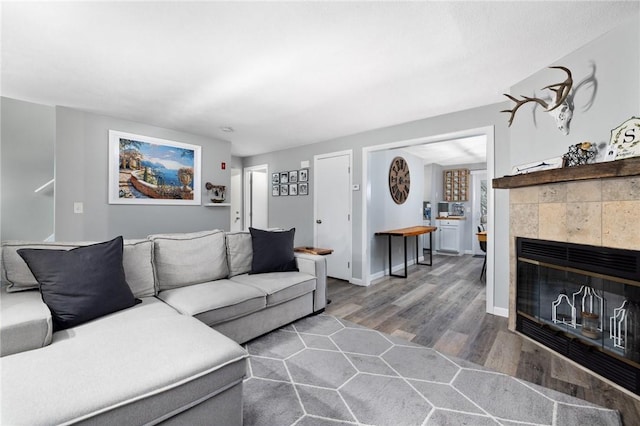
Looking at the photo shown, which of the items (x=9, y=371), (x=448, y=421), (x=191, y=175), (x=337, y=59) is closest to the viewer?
(x=9, y=371)

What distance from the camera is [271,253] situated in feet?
9.23

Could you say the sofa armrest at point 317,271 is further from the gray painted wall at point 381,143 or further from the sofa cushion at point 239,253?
the gray painted wall at point 381,143

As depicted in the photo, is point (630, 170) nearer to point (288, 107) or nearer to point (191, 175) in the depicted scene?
point (288, 107)

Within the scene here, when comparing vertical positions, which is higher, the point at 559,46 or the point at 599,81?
the point at 559,46

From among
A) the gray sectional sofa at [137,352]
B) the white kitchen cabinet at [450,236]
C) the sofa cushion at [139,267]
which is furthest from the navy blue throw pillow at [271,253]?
the white kitchen cabinet at [450,236]

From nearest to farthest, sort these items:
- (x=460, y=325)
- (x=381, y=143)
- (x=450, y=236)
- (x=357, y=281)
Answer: (x=460, y=325), (x=381, y=143), (x=357, y=281), (x=450, y=236)

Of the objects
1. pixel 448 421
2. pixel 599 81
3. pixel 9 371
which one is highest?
pixel 599 81

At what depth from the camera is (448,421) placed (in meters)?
1.46

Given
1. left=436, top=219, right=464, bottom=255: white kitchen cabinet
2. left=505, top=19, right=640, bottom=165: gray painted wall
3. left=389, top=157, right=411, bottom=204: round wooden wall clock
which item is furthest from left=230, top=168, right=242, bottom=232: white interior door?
left=505, top=19, right=640, bottom=165: gray painted wall

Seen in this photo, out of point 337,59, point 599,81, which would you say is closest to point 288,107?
point 337,59

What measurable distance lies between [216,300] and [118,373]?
972 millimetres

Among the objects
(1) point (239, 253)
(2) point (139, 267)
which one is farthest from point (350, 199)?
(2) point (139, 267)

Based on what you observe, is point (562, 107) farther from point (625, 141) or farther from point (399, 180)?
point (399, 180)

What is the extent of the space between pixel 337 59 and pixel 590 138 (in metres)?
1.92
